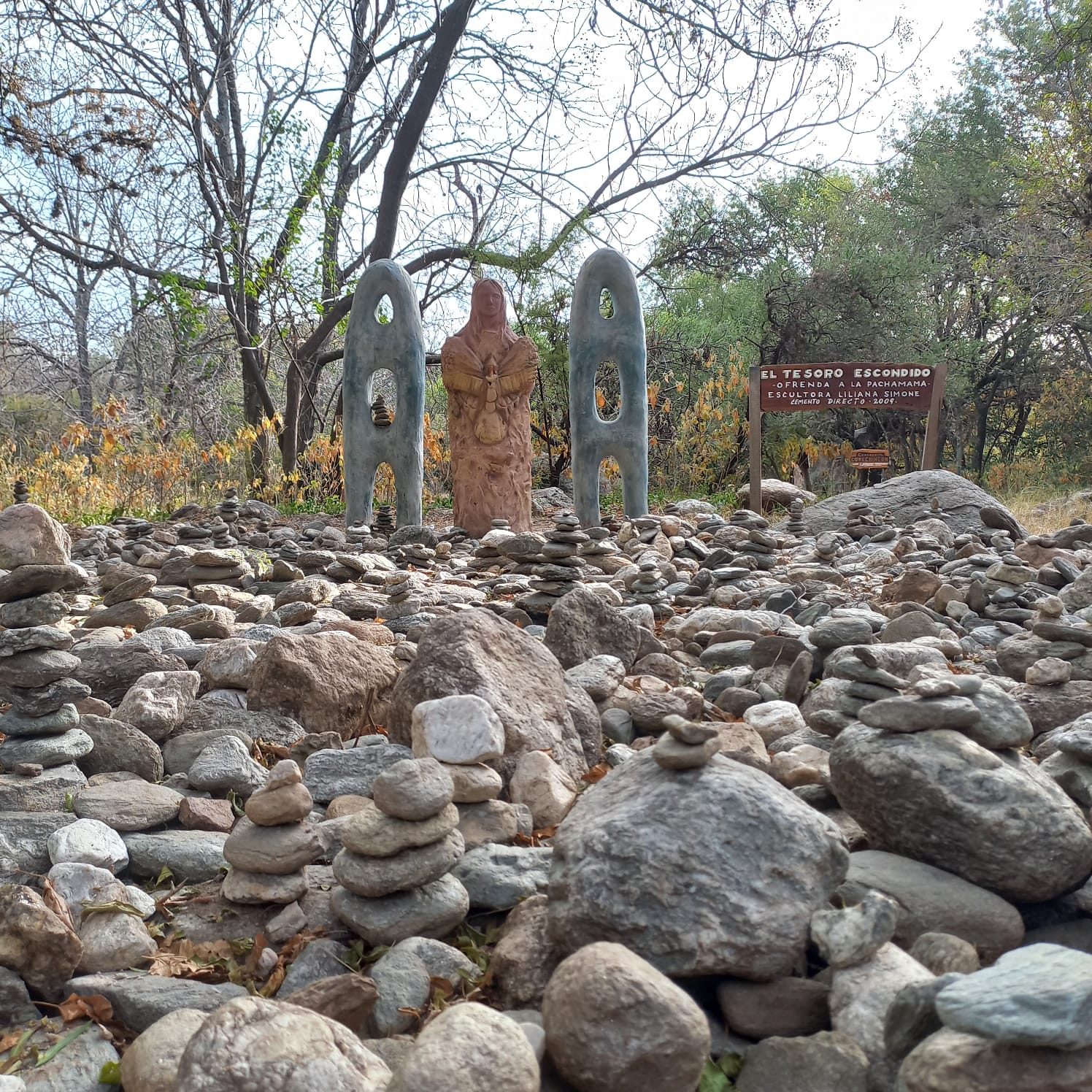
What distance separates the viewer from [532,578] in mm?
5445

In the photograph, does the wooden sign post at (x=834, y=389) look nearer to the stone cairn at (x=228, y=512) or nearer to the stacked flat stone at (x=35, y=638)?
the stone cairn at (x=228, y=512)

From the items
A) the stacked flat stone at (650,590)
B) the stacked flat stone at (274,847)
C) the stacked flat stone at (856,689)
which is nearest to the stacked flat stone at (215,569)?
the stacked flat stone at (650,590)

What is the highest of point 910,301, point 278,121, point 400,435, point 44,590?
point 278,121

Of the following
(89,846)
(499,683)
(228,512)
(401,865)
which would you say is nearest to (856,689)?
(499,683)

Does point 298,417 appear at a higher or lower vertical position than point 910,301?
lower

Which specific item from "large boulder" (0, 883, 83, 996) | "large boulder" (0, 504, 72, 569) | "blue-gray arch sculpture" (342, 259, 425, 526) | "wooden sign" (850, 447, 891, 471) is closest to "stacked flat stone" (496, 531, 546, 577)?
"large boulder" (0, 504, 72, 569)

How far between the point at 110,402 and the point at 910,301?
41.0ft

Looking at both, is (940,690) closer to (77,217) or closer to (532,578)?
(532,578)

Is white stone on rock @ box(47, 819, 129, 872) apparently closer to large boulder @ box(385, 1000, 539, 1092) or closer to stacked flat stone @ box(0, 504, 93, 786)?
stacked flat stone @ box(0, 504, 93, 786)

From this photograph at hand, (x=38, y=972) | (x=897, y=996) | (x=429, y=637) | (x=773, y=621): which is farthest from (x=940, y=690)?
(x=773, y=621)

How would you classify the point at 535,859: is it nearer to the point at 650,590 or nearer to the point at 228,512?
the point at 650,590

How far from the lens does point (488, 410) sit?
8453 millimetres

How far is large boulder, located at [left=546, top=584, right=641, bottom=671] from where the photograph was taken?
12.0 ft

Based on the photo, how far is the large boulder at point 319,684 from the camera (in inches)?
121
